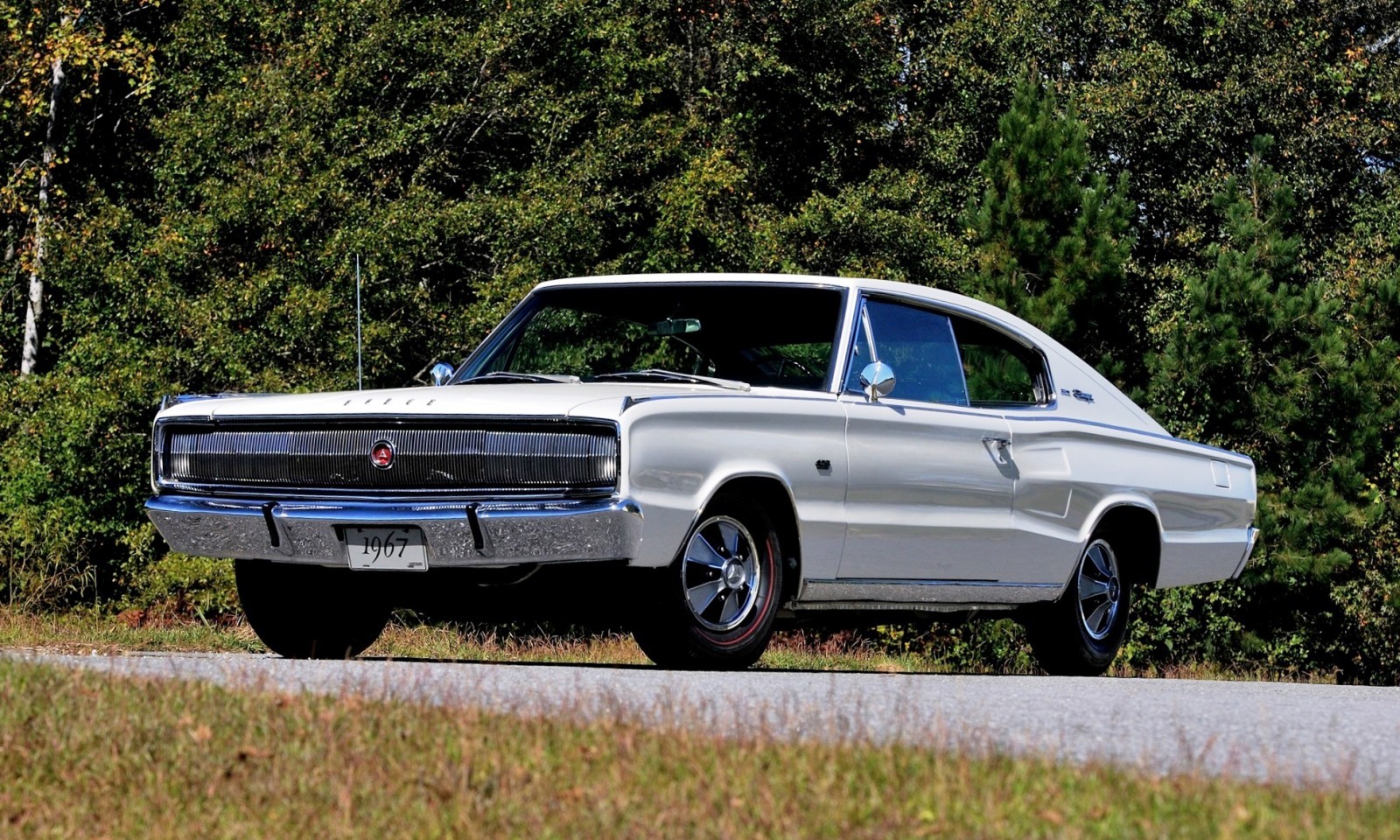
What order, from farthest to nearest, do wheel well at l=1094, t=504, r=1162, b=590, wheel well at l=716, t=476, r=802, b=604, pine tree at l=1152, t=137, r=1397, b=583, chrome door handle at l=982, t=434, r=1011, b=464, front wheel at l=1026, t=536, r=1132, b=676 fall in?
pine tree at l=1152, t=137, r=1397, b=583 < wheel well at l=1094, t=504, r=1162, b=590 < front wheel at l=1026, t=536, r=1132, b=676 < chrome door handle at l=982, t=434, r=1011, b=464 < wheel well at l=716, t=476, r=802, b=604

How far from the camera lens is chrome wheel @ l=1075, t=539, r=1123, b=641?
10109mm

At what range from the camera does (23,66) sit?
2644 cm

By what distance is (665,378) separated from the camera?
8.50 metres

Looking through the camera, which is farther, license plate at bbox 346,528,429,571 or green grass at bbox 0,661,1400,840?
license plate at bbox 346,528,429,571

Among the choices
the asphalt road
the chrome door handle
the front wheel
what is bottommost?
the front wheel

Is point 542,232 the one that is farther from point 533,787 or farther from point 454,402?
point 533,787

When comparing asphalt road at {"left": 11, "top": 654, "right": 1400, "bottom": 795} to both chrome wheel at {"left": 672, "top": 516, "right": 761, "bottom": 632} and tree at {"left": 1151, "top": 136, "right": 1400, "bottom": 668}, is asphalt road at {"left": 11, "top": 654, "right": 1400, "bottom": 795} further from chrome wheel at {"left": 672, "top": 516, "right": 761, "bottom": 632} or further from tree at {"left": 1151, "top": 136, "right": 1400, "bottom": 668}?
tree at {"left": 1151, "top": 136, "right": 1400, "bottom": 668}

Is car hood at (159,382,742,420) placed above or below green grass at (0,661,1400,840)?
above

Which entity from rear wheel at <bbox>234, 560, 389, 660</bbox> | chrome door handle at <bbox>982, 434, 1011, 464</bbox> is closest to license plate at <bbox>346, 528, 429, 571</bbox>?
rear wheel at <bbox>234, 560, 389, 660</bbox>

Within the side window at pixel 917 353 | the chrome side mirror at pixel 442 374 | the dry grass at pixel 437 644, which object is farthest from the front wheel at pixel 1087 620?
the chrome side mirror at pixel 442 374

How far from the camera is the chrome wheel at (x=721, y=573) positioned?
25.5 ft

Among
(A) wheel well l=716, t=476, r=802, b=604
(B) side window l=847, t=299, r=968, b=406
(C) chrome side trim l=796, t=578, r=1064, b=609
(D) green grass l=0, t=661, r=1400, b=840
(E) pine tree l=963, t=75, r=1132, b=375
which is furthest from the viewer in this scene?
(E) pine tree l=963, t=75, r=1132, b=375

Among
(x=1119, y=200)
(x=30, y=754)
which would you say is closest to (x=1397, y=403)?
(x=1119, y=200)

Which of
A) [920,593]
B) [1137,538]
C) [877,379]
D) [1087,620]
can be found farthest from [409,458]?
[1137,538]
